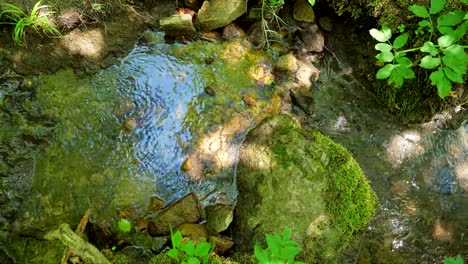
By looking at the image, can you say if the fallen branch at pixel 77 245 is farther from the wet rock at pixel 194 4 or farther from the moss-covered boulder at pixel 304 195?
the wet rock at pixel 194 4

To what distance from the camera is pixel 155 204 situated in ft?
11.3

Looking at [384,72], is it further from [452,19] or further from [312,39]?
[312,39]

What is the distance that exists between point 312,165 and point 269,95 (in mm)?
965

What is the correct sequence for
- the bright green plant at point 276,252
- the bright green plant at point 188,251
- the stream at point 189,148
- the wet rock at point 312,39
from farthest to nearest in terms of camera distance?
the wet rock at point 312,39 < the stream at point 189,148 < the bright green plant at point 188,251 < the bright green plant at point 276,252

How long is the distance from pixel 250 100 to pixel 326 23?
1.22 m

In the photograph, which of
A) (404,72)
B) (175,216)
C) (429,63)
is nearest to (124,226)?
(175,216)

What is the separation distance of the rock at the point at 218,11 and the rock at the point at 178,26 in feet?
0.44

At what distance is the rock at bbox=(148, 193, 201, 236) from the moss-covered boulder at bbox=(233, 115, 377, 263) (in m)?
0.37

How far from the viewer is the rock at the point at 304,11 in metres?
4.25

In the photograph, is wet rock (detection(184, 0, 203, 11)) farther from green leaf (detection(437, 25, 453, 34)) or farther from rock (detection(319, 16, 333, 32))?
green leaf (detection(437, 25, 453, 34))

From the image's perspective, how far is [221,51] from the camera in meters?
4.13

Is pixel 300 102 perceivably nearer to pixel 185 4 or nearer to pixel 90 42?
pixel 185 4

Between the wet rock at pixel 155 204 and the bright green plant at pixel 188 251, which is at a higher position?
the bright green plant at pixel 188 251

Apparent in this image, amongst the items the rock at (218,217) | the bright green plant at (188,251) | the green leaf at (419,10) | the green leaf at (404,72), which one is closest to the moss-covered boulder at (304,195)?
the rock at (218,217)
